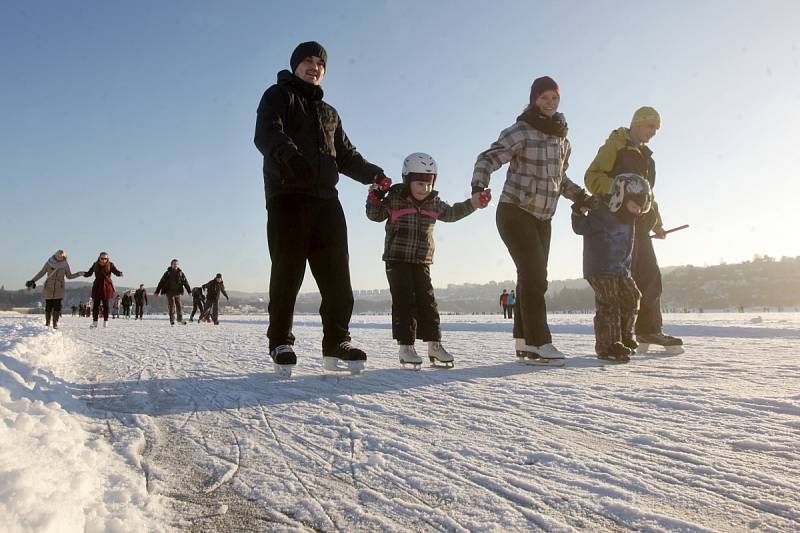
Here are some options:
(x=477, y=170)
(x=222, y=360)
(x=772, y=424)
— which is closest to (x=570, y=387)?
(x=772, y=424)

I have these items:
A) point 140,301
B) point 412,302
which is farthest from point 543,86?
point 140,301

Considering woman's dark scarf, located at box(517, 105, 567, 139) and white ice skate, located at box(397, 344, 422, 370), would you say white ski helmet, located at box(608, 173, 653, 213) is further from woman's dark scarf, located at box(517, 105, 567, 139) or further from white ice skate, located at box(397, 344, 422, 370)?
white ice skate, located at box(397, 344, 422, 370)

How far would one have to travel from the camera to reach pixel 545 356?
3750 millimetres

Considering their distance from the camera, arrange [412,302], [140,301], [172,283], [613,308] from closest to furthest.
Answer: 1. [412,302]
2. [613,308]
3. [172,283]
4. [140,301]

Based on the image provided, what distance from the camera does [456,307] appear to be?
178875 millimetres

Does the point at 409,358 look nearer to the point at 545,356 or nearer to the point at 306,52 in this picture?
the point at 545,356

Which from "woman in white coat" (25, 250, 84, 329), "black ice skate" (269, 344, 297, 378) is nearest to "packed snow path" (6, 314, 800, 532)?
"black ice skate" (269, 344, 297, 378)

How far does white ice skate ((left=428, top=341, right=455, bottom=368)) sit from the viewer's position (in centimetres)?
374

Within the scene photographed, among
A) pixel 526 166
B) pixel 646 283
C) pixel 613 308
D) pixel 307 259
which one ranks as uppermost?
pixel 526 166

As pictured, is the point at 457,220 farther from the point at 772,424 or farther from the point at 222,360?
the point at 772,424

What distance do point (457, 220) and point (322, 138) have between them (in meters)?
1.33

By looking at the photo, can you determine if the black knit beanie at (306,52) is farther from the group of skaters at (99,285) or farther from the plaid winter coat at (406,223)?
the group of skaters at (99,285)

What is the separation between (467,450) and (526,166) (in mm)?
3026

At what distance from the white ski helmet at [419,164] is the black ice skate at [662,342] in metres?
2.63
